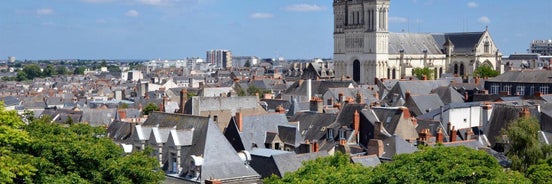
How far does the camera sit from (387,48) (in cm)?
13638

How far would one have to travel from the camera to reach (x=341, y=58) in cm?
14012

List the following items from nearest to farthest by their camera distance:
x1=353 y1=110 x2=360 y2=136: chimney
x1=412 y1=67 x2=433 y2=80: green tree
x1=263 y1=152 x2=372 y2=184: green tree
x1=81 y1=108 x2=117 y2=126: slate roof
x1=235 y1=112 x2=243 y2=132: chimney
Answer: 1. x1=263 y1=152 x2=372 y2=184: green tree
2. x1=235 y1=112 x2=243 y2=132: chimney
3. x1=353 y1=110 x2=360 y2=136: chimney
4. x1=81 y1=108 x2=117 y2=126: slate roof
5. x1=412 y1=67 x2=433 y2=80: green tree

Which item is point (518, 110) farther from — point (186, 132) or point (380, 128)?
point (186, 132)

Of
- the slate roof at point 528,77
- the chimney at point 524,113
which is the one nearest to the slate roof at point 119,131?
the chimney at point 524,113

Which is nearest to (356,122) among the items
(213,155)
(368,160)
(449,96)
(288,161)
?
(368,160)

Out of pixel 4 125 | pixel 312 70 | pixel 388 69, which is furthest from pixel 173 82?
pixel 4 125

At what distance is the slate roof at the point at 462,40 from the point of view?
480 feet

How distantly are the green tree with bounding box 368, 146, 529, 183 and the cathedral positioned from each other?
99328 mm

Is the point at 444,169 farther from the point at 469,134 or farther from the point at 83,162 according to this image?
the point at 469,134

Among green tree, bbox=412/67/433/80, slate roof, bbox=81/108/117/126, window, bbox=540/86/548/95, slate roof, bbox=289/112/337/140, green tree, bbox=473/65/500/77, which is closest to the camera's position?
slate roof, bbox=289/112/337/140

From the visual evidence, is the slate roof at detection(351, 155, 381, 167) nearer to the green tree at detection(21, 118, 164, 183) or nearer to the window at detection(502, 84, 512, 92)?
the green tree at detection(21, 118, 164, 183)

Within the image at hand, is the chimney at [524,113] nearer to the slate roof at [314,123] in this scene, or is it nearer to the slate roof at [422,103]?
the slate roof at [314,123]

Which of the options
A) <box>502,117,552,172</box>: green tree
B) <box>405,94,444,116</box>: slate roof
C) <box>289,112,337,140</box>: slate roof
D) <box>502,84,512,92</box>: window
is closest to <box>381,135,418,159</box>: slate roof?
<box>502,117,552,172</box>: green tree

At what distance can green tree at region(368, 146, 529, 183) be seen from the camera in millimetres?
28516
